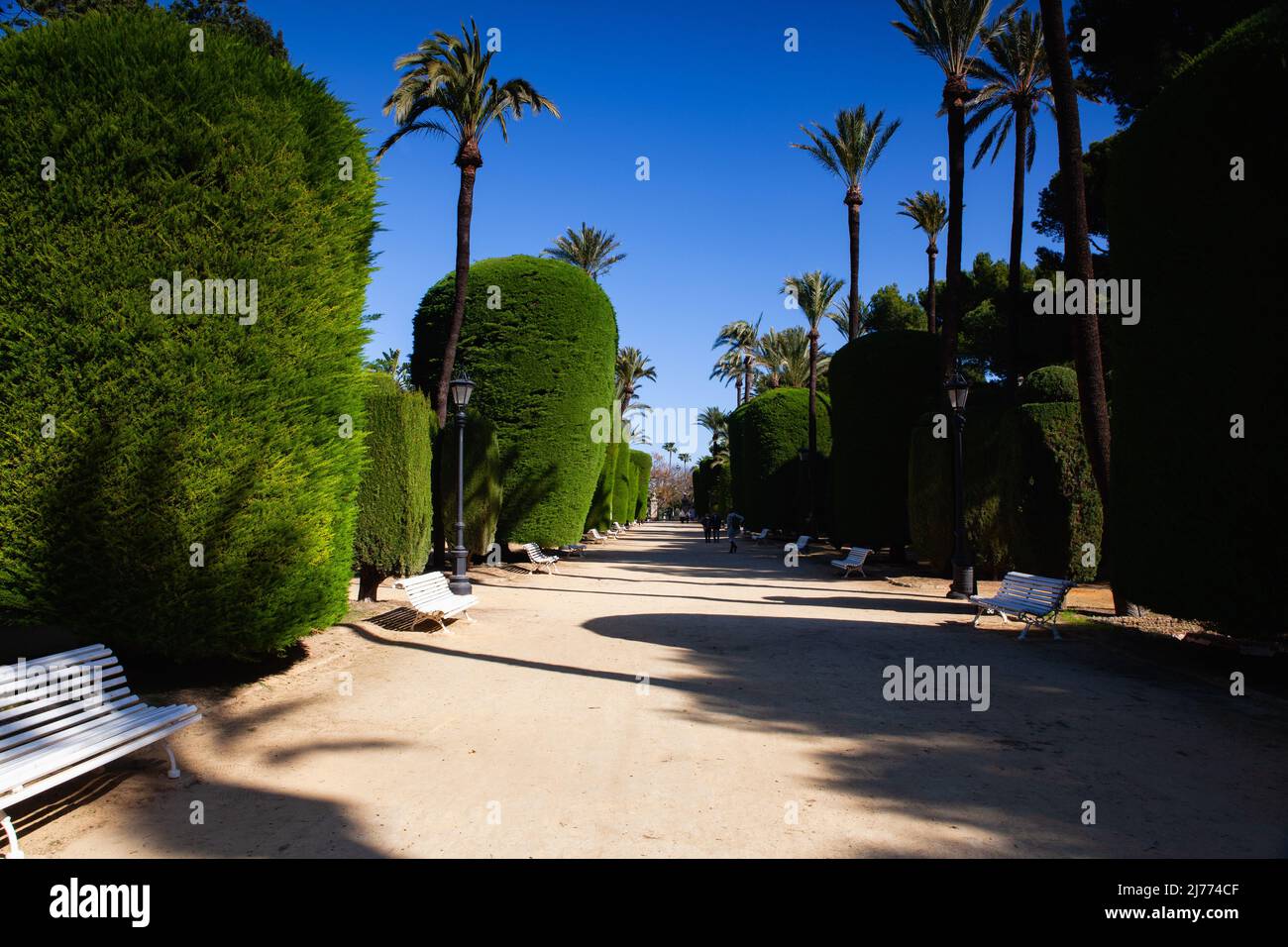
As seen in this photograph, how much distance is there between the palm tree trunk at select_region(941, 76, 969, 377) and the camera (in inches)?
709

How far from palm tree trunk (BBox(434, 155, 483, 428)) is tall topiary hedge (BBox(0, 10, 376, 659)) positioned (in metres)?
10.4

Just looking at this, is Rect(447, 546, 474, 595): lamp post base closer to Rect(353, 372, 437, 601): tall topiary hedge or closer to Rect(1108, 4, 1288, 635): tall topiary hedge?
Rect(353, 372, 437, 601): tall topiary hedge

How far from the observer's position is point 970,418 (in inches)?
667

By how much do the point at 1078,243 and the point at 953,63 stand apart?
35.3 ft

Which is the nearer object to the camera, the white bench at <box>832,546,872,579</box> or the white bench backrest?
the white bench backrest

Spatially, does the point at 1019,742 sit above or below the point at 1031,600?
below

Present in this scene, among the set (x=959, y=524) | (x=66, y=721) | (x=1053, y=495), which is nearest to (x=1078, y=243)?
(x=1053, y=495)

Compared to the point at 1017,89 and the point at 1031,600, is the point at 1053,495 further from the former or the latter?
the point at 1017,89

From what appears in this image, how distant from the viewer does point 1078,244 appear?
11.4 m

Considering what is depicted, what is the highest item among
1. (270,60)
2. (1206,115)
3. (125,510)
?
(270,60)

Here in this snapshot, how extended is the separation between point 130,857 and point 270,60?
23.0 feet

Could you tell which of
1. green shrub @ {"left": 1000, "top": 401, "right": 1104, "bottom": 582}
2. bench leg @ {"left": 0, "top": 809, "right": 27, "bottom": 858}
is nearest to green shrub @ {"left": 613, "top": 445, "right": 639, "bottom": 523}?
green shrub @ {"left": 1000, "top": 401, "right": 1104, "bottom": 582}
